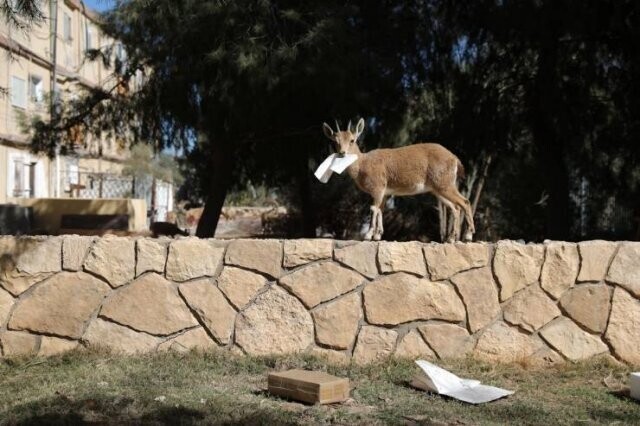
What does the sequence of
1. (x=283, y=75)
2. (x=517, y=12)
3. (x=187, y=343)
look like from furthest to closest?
Answer: (x=517, y=12) < (x=283, y=75) < (x=187, y=343)

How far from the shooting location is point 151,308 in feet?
19.9

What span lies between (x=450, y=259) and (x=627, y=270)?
4.94 feet

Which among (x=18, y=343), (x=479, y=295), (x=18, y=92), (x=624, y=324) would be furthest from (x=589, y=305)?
(x=18, y=92)

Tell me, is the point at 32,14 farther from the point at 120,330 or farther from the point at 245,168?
the point at 245,168

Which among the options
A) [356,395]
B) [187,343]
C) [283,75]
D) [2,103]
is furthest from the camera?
[2,103]

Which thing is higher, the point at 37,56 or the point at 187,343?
the point at 37,56

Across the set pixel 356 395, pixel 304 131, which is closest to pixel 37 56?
pixel 304 131

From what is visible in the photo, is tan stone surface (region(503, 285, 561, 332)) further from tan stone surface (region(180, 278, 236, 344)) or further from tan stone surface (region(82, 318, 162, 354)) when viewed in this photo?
tan stone surface (region(82, 318, 162, 354))

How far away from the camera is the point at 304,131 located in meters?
11.2

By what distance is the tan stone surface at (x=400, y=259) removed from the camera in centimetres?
607

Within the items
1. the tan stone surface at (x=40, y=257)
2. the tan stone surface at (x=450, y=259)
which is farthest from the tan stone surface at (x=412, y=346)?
the tan stone surface at (x=40, y=257)

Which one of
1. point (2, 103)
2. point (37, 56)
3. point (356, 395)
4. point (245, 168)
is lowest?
point (356, 395)

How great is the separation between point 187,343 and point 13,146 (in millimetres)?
16529

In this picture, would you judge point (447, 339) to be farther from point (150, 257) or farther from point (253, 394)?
point (150, 257)
